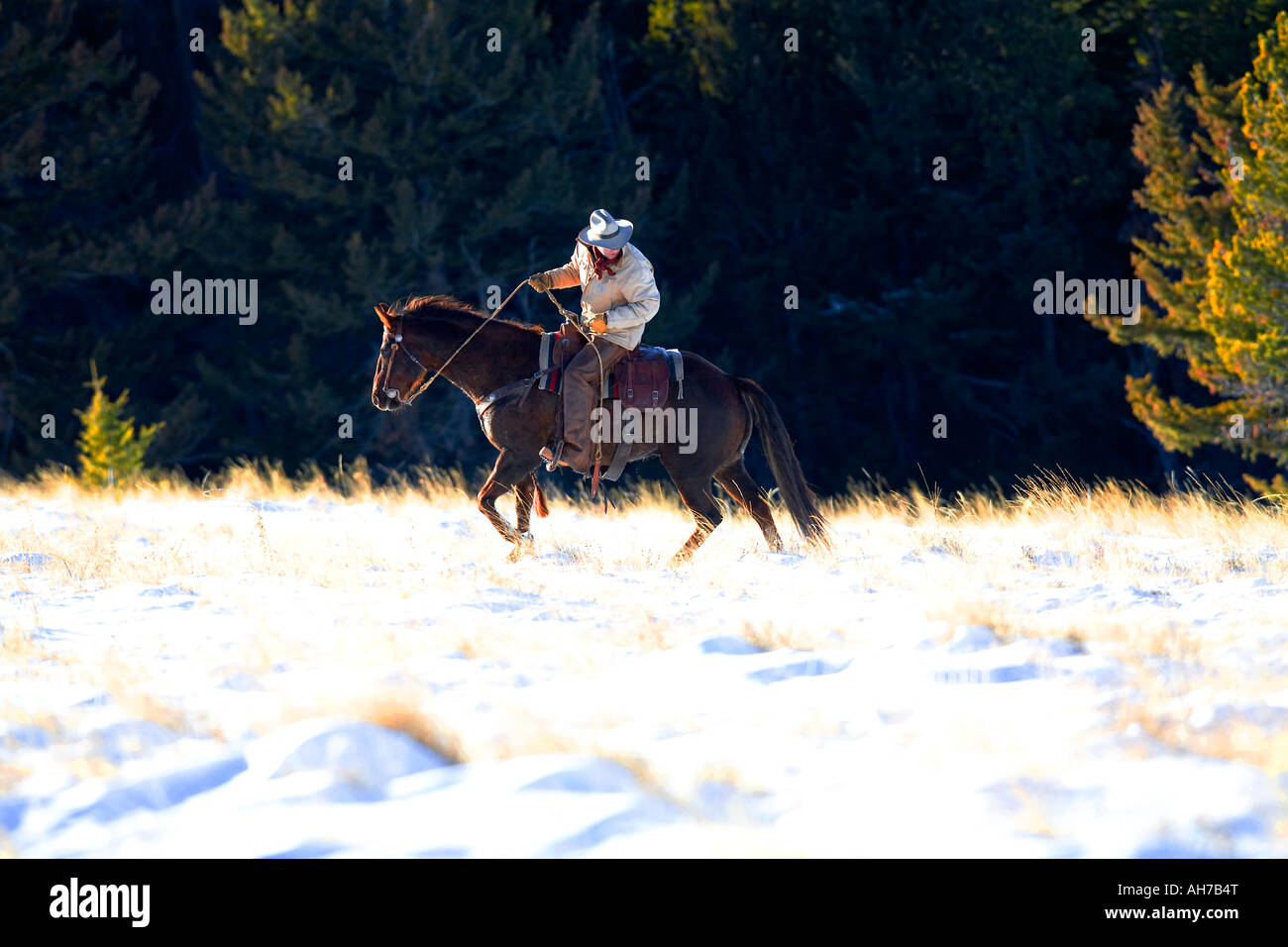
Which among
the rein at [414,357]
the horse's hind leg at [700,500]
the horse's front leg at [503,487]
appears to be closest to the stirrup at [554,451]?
the horse's front leg at [503,487]

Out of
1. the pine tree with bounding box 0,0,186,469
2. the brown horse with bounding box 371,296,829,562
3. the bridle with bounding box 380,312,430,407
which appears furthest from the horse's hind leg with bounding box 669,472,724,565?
the pine tree with bounding box 0,0,186,469

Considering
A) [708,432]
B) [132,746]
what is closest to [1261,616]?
[708,432]

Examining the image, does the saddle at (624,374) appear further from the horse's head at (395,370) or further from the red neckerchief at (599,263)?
the horse's head at (395,370)

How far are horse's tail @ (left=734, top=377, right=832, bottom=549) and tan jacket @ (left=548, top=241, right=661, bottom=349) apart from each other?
3.23 feet

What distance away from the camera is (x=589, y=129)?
105 feet

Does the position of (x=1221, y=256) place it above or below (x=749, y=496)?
above

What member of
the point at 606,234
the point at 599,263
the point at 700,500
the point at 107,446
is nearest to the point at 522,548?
the point at 700,500

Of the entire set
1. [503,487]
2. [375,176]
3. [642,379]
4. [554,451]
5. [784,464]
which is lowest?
[503,487]

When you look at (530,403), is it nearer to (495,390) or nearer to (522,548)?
(495,390)

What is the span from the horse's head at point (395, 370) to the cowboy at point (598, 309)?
1.04 m

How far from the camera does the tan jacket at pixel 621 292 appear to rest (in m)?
9.28

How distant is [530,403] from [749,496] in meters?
1.70

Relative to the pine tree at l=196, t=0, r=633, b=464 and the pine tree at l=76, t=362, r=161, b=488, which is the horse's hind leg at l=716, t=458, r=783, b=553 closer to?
the pine tree at l=76, t=362, r=161, b=488

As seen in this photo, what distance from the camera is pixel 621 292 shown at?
9312 millimetres
